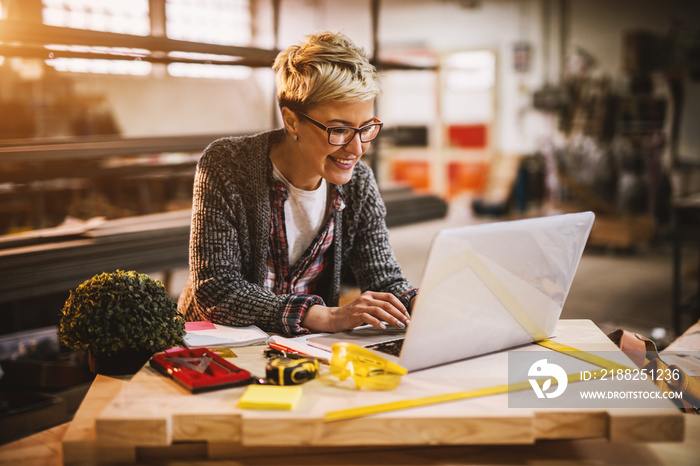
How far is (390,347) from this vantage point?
3.89 ft

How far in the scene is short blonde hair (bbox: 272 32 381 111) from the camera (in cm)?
138

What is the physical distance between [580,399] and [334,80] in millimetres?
799

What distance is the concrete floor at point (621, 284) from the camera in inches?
168

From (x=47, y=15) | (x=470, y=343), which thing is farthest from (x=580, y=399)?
(x=47, y=15)

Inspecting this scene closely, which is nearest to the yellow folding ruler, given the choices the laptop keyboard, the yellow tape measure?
the yellow tape measure

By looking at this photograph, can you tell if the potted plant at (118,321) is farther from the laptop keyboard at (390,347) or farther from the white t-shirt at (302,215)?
the white t-shirt at (302,215)

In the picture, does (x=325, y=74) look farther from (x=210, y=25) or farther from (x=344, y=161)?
(x=210, y=25)

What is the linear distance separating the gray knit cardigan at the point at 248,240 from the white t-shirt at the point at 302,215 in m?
0.05

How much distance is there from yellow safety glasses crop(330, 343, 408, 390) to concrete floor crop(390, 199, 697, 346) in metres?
2.16

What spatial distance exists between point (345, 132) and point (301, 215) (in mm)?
315

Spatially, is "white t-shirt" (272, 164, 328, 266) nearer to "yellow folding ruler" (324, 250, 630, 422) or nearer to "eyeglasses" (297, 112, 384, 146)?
"eyeglasses" (297, 112, 384, 146)

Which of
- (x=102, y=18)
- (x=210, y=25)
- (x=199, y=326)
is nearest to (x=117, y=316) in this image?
(x=199, y=326)

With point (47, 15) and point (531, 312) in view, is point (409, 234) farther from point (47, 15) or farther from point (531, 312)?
point (531, 312)

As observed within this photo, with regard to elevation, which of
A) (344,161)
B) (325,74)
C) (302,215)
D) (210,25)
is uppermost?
(210,25)
